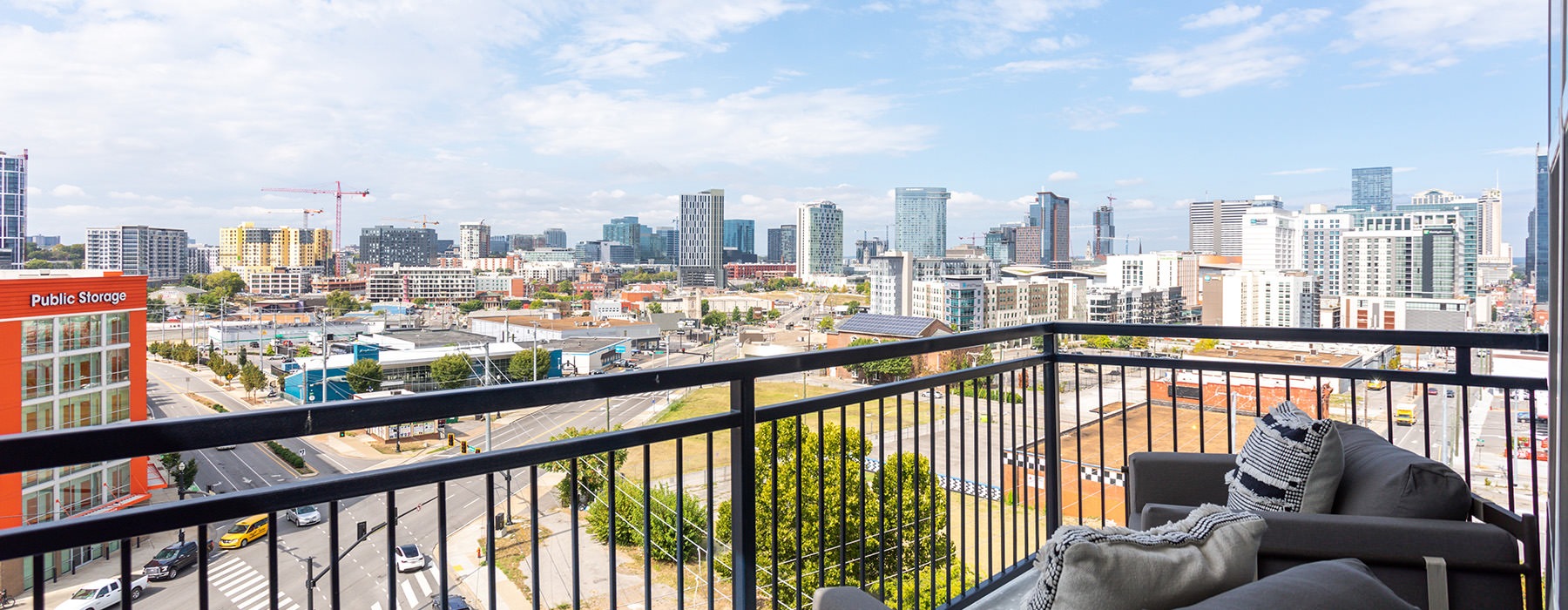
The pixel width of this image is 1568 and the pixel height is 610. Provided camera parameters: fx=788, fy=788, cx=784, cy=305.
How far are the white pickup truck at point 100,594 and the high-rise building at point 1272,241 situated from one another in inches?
958

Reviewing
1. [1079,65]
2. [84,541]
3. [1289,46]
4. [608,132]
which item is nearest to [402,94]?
[608,132]

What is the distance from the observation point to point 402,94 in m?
34.4

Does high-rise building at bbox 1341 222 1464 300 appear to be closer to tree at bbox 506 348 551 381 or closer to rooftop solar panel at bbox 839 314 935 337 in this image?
rooftop solar panel at bbox 839 314 935 337

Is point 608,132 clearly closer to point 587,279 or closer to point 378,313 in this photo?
point 587,279

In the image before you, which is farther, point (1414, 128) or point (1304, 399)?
point (1414, 128)

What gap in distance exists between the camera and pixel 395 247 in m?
33.8

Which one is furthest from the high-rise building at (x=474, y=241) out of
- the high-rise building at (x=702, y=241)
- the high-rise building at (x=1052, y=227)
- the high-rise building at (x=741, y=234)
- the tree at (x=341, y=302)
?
the high-rise building at (x=1052, y=227)

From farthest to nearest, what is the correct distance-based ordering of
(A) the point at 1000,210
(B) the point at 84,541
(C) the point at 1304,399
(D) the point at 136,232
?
(A) the point at 1000,210
(D) the point at 136,232
(C) the point at 1304,399
(B) the point at 84,541

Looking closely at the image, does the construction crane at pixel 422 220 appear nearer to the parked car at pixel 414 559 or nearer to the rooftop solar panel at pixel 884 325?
the rooftop solar panel at pixel 884 325

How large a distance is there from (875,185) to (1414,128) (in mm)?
23313

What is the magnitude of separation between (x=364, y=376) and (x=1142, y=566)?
19.1m

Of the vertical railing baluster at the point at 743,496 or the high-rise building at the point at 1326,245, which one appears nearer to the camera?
the vertical railing baluster at the point at 743,496

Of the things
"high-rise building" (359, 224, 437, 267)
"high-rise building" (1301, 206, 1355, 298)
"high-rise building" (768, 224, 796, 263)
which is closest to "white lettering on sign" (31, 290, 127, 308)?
"high-rise building" (359, 224, 437, 267)

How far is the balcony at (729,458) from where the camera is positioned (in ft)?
3.66
